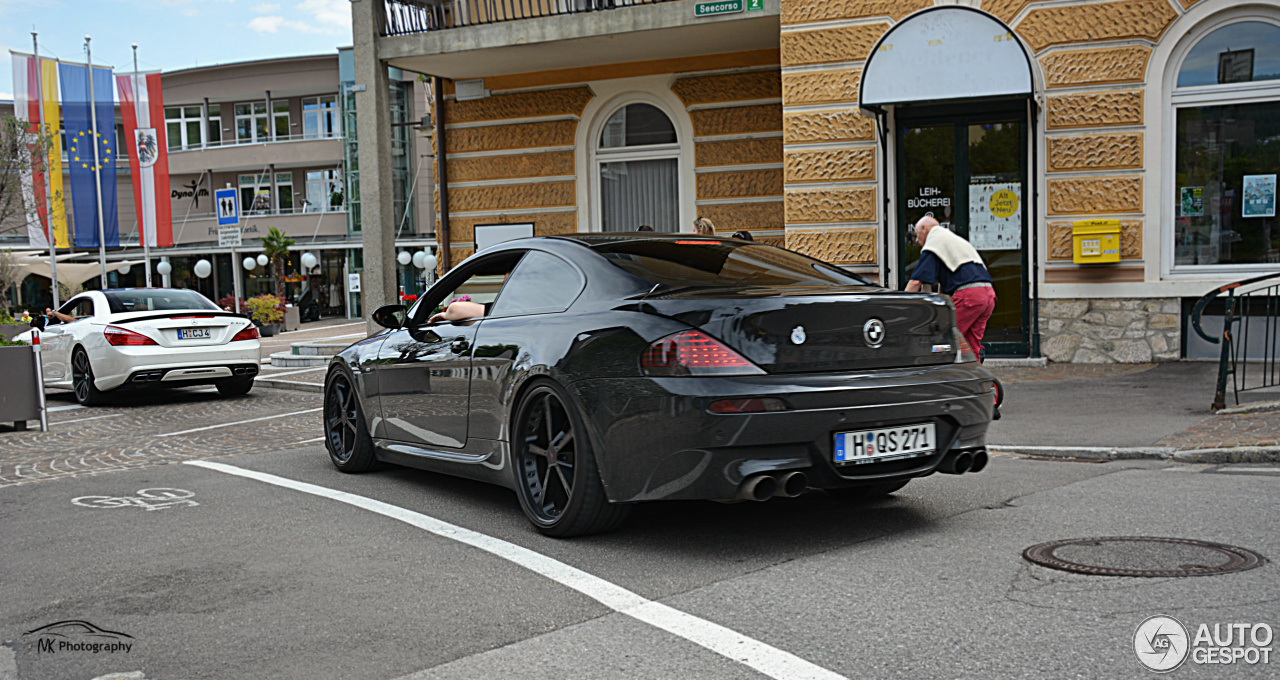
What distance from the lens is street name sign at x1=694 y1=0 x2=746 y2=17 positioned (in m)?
14.4

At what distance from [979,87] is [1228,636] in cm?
979

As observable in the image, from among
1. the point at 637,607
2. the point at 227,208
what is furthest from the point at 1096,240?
the point at 227,208

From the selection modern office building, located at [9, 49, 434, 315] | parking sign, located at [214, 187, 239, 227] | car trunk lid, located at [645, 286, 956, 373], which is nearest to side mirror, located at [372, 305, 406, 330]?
car trunk lid, located at [645, 286, 956, 373]

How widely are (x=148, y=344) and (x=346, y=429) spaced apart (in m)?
6.66

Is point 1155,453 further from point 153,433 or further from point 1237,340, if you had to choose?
point 153,433

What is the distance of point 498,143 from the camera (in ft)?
58.6

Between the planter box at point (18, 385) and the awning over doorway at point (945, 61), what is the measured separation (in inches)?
358

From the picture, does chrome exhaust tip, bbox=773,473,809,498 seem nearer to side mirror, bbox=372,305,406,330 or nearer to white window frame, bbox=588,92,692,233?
side mirror, bbox=372,305,406,330

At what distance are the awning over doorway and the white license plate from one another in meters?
8.36

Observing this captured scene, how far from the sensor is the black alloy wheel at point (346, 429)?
7324mm

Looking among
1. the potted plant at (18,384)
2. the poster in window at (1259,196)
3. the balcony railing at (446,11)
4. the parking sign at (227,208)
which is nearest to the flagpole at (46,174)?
the parking sign at (227,208)

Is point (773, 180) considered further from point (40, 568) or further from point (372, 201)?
point (40, 568)

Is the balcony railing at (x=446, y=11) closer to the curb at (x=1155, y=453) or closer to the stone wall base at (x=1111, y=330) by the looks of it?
the stone wall base at (x=1111, y=330)

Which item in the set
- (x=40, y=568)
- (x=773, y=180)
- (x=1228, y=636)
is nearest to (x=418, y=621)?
(x=40, y=568)
